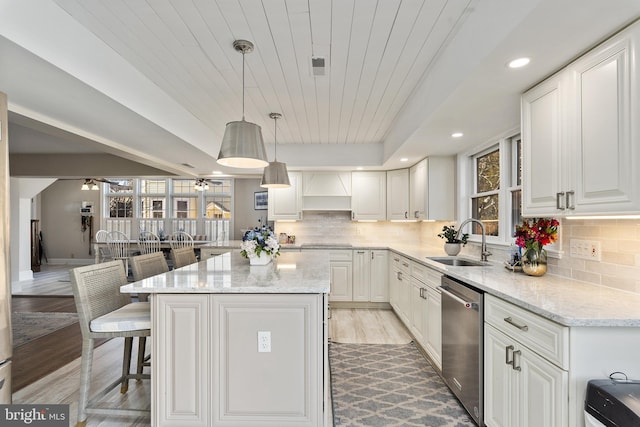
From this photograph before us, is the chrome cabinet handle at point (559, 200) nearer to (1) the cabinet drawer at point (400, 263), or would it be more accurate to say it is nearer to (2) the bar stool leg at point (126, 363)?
(1) the cabinet drawer at point (400, 263)

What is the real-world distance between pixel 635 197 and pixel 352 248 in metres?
3.76

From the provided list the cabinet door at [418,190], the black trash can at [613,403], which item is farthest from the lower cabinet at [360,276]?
the black trash can at [613,403]

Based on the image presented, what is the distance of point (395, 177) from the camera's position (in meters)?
5.24

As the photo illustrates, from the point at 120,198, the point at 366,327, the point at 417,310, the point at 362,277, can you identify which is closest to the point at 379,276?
the point at 362,277

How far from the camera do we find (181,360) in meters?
1.91

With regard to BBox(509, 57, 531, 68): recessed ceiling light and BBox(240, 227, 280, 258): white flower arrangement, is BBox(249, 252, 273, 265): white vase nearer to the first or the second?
BBox(240, 227, 280, 258): white flower arrangement

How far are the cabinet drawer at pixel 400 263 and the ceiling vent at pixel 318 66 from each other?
228cm

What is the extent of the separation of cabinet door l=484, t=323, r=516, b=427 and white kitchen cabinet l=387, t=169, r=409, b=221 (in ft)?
10.4

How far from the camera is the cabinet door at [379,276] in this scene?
16.1 ft

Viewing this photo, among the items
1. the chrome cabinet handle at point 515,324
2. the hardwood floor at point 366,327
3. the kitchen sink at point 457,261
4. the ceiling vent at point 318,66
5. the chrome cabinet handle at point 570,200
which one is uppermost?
the ceiling vent at point 318,66

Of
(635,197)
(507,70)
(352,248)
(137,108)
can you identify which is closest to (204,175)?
(352,248)

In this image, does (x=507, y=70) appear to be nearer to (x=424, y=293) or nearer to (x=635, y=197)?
(x=635, y=197)

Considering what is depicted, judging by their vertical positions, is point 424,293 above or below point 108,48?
below

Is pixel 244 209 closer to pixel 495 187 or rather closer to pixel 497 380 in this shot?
pixel 495 187
